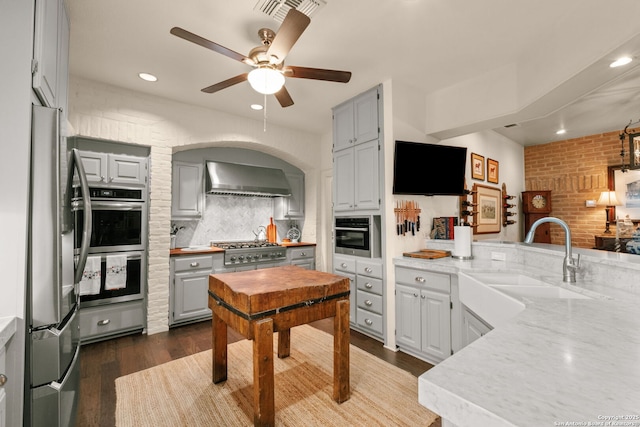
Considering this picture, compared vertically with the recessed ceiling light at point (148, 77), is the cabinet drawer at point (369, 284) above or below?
below

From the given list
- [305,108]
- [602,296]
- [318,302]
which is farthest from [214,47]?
[602,296]

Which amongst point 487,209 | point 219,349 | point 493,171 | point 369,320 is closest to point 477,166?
point 493,171

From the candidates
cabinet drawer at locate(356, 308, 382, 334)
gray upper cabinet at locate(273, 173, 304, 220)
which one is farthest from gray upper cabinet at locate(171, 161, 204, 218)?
cabinet drawer at locate(356, 308, 382, 334)

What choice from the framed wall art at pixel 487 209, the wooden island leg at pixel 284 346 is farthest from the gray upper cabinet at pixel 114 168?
the framed wall art at pixel 487 209

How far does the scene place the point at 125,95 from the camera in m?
3.34

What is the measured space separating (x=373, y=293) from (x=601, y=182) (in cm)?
458

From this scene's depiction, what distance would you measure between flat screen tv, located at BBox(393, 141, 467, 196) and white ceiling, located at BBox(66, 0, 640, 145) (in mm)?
379

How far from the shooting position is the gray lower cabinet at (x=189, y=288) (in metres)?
3.55

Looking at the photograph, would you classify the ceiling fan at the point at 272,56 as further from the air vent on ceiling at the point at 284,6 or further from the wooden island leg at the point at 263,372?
the wooden island leg at the point at 263,372

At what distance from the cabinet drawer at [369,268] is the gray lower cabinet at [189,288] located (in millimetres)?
1895

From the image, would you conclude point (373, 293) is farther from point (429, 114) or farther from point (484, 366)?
point (484, 366)

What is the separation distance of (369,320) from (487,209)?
9.22 feet

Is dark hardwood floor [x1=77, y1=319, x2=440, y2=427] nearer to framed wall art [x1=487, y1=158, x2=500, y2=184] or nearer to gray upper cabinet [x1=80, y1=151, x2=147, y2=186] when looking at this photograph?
gray upper cabinet [x1=80, y1=151, x2=147, y2=186]

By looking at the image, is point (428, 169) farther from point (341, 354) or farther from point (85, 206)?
point (85, 206)
